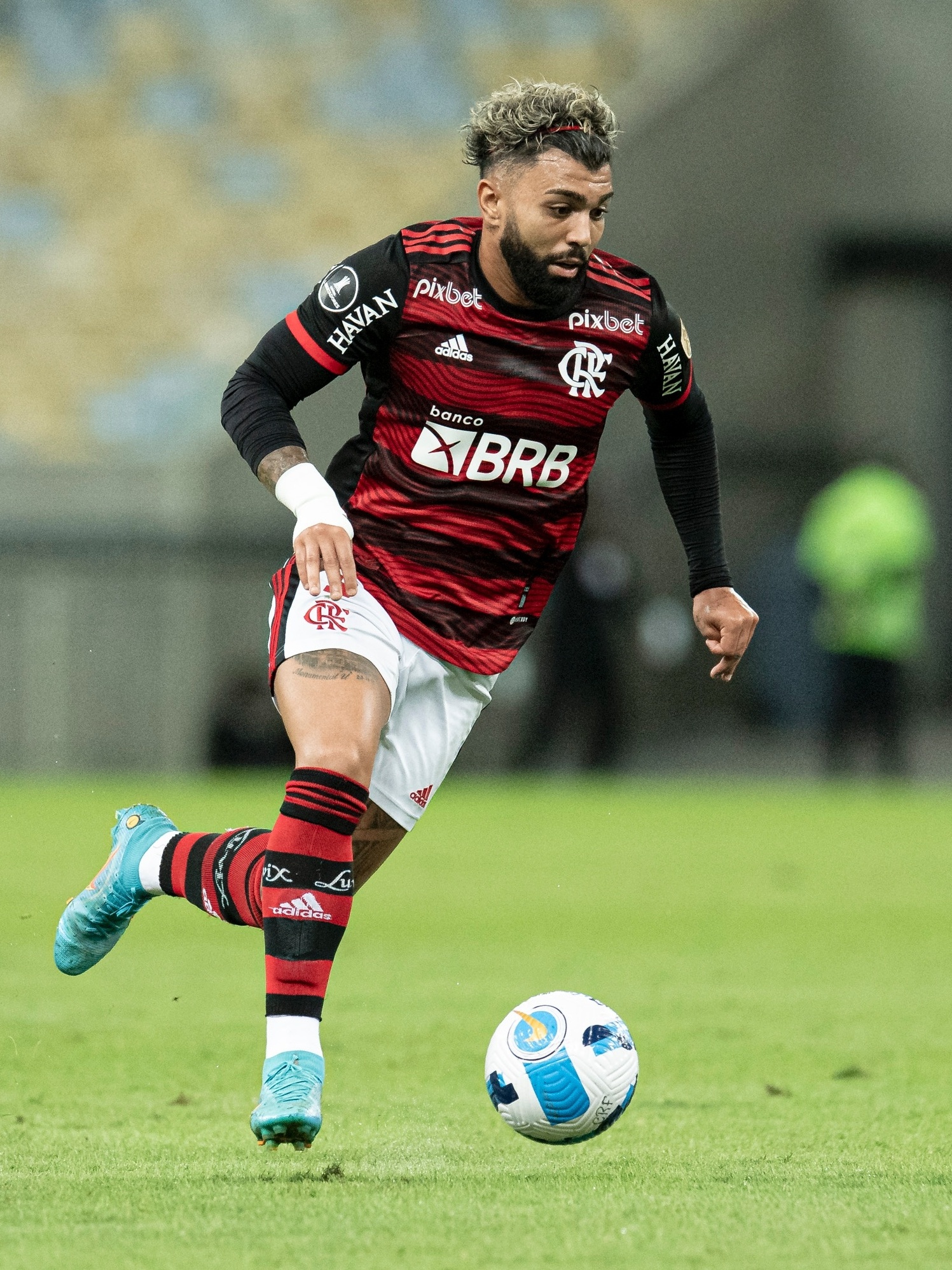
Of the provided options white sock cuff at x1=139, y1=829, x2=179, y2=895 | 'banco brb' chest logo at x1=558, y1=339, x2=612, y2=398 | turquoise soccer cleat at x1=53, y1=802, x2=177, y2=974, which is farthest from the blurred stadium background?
'banco brb' chest logo at x1=558, y1=339, x2=612, y2=398

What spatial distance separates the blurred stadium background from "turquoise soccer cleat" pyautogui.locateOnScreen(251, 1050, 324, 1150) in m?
10.8

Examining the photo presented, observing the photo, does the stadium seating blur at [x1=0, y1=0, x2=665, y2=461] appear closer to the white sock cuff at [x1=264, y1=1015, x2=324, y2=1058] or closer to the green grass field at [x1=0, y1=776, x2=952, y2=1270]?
the green grass field at [x1=0, y1=776, x2=952, y2=1270]

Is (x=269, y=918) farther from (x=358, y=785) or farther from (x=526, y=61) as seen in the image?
(x=526, y=61)

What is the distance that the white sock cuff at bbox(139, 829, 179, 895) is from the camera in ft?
15.6

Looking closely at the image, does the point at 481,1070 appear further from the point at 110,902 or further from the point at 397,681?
A: the point at 397,681

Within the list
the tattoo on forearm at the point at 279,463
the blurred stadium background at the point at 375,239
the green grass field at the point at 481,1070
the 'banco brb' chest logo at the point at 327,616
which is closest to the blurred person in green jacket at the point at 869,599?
the blurred stadium background at the point at 375,239

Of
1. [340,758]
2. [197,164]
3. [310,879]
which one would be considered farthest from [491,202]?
[197,164]

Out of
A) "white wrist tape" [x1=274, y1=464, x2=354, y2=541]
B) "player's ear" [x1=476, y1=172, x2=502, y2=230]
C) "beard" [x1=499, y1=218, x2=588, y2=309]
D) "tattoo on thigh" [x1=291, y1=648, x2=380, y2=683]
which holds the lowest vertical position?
"tattoo on thigh" [x1=291, y1=648, x2=380, y2=683]

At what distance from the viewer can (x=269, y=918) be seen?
3934 millimetres

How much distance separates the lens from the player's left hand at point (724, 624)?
4742 millimetres

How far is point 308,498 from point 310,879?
0.74 meters

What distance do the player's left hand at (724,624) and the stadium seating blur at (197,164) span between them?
521 inches

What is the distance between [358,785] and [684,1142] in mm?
944

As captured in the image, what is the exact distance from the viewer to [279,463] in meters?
4.19
